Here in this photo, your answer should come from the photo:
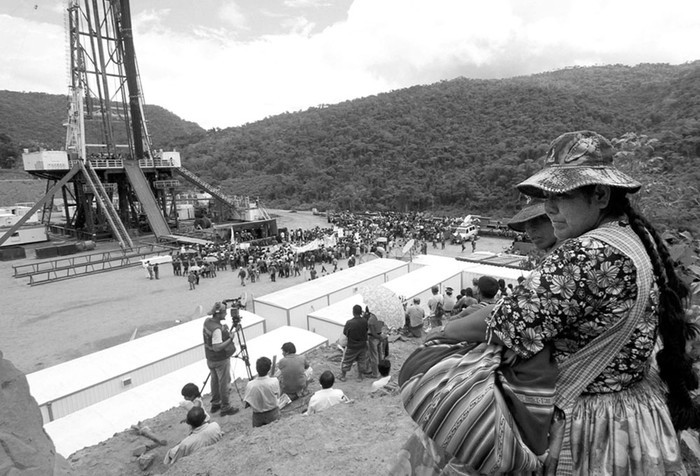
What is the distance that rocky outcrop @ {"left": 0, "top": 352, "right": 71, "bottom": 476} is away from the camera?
314 centimetres

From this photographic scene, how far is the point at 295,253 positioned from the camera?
21.3 m

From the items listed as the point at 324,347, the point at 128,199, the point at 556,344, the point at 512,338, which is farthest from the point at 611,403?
the point at 128,199

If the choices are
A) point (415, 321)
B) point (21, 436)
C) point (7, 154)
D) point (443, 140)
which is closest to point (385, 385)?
point (415, 321)

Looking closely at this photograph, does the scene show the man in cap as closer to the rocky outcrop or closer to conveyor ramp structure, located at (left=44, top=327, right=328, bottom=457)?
the rocky outcrop

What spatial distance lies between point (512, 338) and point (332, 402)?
4080 millimetres

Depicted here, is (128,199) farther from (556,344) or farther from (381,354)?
(556,344)

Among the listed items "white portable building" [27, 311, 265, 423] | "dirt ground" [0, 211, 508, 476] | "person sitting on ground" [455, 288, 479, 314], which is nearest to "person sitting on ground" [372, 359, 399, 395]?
"dirt ground" [0, 211, 508, 476]

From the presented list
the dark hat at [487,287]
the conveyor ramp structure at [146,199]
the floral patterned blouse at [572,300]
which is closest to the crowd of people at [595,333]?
the floral patterned blouse at [572,300]

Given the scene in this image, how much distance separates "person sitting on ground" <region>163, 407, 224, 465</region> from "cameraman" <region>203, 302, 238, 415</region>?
1.54m

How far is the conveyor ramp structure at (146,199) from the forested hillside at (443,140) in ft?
86.2

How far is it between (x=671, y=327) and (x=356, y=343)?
5.64 m

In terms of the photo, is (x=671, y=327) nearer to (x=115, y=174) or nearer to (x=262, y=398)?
(x=262, y=398)

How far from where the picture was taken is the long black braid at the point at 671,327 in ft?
4.12

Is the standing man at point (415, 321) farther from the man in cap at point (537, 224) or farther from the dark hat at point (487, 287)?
the man in cap at point (537, 224)
